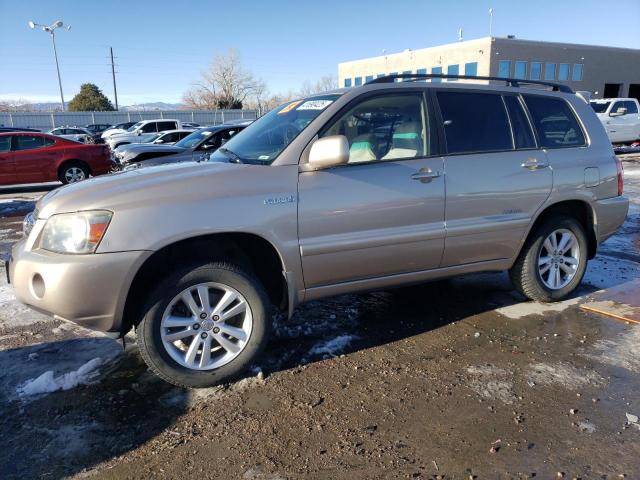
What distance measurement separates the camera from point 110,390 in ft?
10.3

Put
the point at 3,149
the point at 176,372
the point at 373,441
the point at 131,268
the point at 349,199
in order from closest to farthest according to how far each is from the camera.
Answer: the point at 373,441 < the point at 131,268 < the point at 176,372 < the point at 349,199 < the point at 3,149

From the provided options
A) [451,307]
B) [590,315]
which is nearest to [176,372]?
[451,307]

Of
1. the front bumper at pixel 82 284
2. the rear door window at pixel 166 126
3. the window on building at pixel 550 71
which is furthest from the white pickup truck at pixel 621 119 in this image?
the window on building at pixel 550 71

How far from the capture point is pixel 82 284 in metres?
2.79

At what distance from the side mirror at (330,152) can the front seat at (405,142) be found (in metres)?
0.60

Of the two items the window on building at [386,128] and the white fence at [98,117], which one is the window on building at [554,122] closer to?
the window on building at [386,128]

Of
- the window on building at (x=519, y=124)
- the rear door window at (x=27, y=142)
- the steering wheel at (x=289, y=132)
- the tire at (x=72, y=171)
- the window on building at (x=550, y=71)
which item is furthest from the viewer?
the window on building at (x=550, y=71)

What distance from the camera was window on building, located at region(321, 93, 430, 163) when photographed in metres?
3.58

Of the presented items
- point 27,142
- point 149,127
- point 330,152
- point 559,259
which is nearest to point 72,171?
point 27,142

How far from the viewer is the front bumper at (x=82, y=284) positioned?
279 cm

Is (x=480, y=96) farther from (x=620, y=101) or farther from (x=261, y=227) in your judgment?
(x=620, y=101)

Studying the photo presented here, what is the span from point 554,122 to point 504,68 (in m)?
40.9

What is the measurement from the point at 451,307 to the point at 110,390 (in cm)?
284

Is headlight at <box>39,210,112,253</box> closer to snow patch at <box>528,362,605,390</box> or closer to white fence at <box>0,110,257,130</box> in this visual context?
snow patch at <box>528,362,605,390</box>
